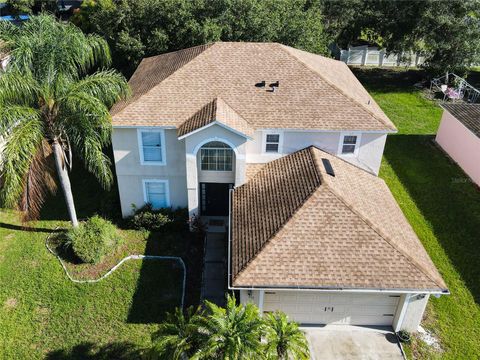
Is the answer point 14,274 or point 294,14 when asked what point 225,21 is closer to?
point 294,14

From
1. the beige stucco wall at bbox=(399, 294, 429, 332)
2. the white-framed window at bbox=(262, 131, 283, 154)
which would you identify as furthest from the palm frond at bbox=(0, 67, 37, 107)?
the beige stucco wall at bbox=(399, 294, 429, 332)

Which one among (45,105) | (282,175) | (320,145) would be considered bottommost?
(282,175)

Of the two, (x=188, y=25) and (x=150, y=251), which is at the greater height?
(x=188, y=25)

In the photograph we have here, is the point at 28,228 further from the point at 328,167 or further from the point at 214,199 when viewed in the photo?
the point at 328,167

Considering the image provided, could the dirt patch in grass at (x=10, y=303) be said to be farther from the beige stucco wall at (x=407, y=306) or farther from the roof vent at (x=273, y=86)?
the roof vent at (x=273, y=86)

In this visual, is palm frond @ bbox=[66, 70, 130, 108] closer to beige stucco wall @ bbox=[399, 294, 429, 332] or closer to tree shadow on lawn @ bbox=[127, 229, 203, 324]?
tree shadow on lawn @ bbox=[127, 229, 203, 324]

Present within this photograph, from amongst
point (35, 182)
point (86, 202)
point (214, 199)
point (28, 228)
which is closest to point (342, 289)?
point (214, 199)
